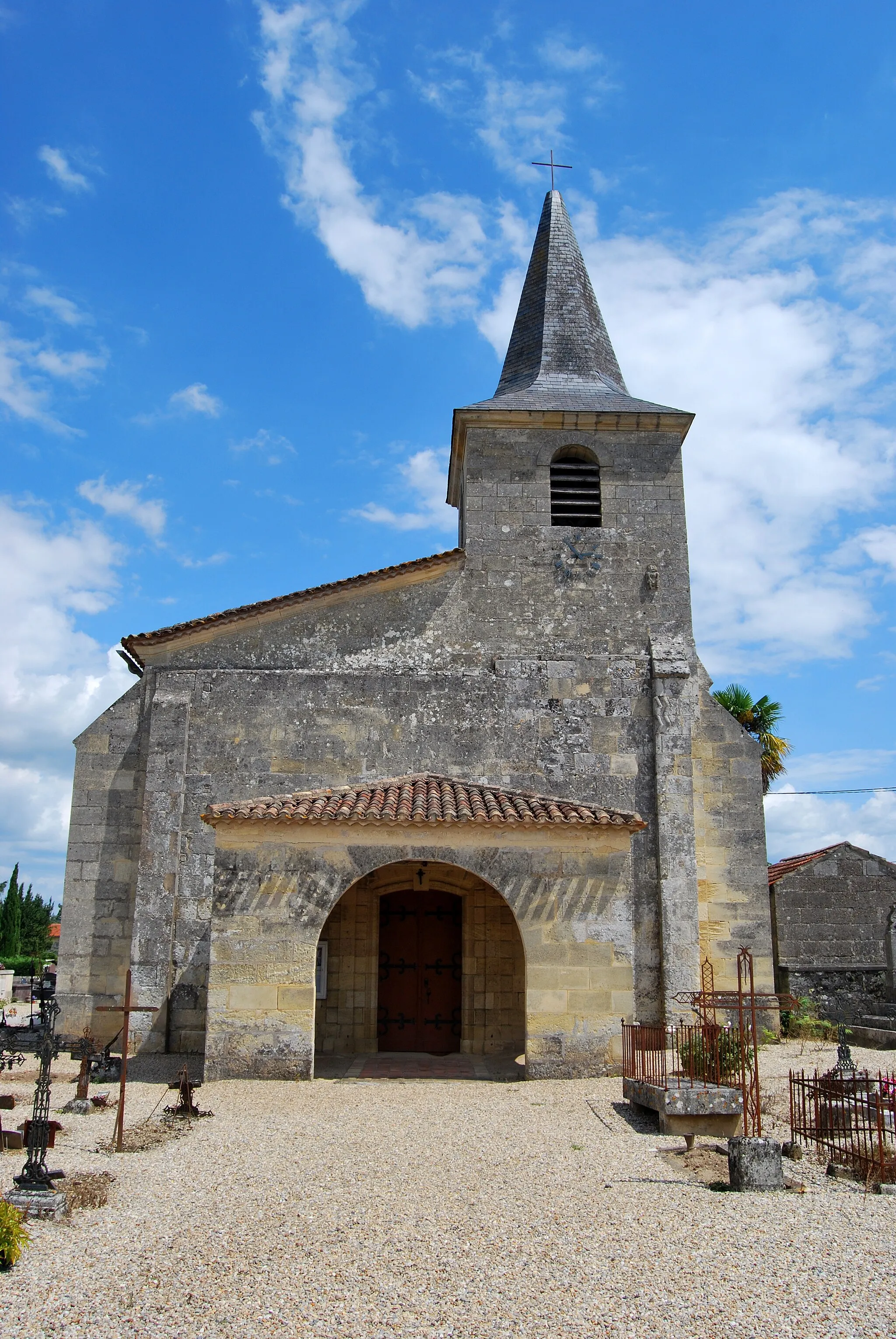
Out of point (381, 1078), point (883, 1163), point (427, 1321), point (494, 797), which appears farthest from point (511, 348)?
point (427, 1321)

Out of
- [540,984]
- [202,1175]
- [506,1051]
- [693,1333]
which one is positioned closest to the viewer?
[693,1333]

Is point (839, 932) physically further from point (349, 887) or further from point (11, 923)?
point (11, 923)

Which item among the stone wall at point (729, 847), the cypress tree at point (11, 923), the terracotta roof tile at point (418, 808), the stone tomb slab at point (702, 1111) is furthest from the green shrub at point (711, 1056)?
the cypress tree at point (11, 923)

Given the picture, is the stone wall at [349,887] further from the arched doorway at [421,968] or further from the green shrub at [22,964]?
the green shrub at [22,964]

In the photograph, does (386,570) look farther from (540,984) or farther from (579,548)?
(540,984)

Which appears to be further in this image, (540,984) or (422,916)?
(422,916)

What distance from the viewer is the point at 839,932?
16.2m

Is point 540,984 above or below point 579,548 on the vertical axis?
below

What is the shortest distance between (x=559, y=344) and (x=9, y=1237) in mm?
16191

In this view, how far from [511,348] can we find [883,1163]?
49.5 feet

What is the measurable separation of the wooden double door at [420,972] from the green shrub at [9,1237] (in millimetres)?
9226

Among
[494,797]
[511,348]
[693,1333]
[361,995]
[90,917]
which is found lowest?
[693,1333]

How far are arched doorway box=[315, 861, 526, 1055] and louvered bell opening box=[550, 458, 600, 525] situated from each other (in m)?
5.87

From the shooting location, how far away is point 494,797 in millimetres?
13047
